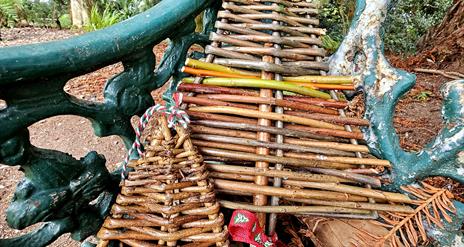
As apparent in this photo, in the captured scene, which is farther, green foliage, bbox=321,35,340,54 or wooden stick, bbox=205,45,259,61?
green foliage, bbox=321,35,340,54

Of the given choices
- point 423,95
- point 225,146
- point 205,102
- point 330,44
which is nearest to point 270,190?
point 225,146

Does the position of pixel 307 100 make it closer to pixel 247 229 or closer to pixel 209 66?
pixel 209 66

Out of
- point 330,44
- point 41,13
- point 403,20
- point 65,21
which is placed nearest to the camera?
point 330,44

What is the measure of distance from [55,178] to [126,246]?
0.20 metres

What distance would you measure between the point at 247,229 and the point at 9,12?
7.55m

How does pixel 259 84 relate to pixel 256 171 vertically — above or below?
above

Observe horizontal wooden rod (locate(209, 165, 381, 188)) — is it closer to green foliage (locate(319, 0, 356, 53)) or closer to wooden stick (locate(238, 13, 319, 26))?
wooden stick (locate(238, 13, 319, 26))

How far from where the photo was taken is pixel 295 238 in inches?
40.2

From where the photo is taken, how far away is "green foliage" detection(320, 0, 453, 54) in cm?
518

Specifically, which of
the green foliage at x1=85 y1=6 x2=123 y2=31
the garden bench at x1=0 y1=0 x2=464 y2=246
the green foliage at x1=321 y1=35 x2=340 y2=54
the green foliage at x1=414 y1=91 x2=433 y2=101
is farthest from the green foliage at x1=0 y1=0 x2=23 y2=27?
the garden bench at x1=0 y1=0 x2=464 y2=246

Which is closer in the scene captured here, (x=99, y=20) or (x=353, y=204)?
(x=353, y=204)

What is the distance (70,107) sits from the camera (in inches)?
30.8

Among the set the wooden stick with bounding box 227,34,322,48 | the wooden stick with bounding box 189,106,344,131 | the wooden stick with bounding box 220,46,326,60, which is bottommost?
the wooden stick with bounding box 189,106,344,131

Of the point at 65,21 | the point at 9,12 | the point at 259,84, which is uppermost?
Answer: the point at 259,84
